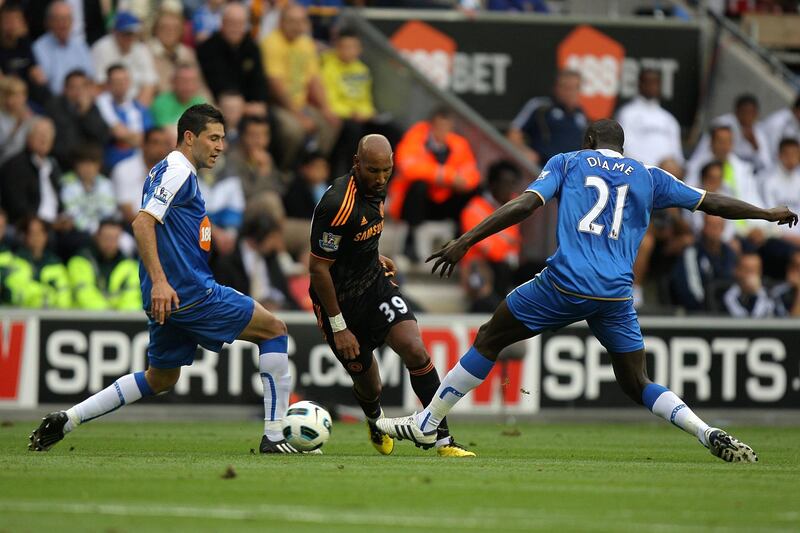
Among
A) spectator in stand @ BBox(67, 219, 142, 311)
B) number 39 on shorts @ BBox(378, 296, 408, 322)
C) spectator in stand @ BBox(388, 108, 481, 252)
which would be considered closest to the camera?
number 39 on shorts @ BBox(378, 296, 408, 322)

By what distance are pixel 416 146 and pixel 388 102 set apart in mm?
1510

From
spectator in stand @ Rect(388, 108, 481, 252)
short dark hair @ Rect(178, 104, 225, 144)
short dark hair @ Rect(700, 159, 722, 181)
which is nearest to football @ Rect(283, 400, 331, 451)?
short dark hair @ Rect(178, 104, 225, 144)

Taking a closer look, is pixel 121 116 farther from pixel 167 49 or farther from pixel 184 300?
pixel 184 300

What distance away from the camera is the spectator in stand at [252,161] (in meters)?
18.5

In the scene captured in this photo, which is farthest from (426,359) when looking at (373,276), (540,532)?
(540,532)

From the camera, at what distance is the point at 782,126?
22.2 m

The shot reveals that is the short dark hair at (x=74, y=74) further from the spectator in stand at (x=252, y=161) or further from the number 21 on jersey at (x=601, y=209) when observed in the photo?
the number 21 on jersey at (x=601, y=209)

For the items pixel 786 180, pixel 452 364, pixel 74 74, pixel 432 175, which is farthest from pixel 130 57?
pixel 786 180

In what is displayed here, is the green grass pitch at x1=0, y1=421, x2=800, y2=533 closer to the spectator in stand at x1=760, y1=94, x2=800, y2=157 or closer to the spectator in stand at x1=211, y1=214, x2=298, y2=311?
the spectator in stand at x1=211, y1=214, x2=298, y2=311

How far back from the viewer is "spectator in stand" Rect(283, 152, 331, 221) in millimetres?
18875

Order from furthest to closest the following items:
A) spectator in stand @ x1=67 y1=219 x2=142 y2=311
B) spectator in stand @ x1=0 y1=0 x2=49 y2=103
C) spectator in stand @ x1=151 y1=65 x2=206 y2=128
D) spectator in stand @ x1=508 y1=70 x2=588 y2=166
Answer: spectator in stand @ x1=508 y1=70 x2=588 y2=166 < spectator in stand @ x1=151 y1=65 x2=206 y2=128 < spectator in stand @ x1=0 y1=0 x2=49 y2=103 < spectator in stand @ x1=67 y1=219 x2=142 y2=311

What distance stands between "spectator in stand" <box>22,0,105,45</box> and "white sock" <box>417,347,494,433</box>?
10.1 m

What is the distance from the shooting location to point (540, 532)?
22.2 ft

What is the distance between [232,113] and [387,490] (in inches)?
437
